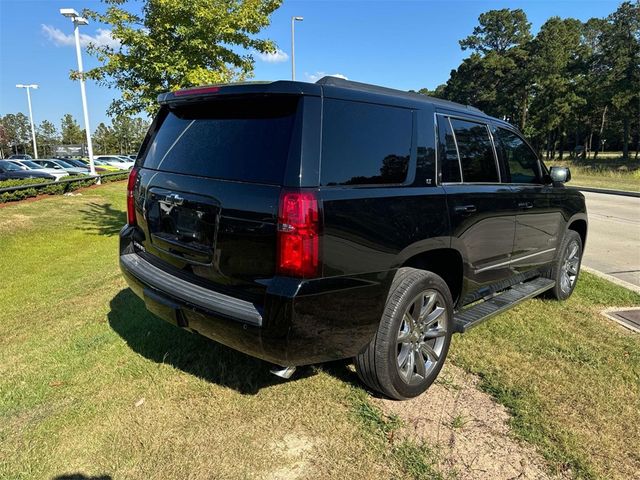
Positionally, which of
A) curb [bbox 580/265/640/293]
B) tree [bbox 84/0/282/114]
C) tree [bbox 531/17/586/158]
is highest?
tree [bbox 531/17/586/158]

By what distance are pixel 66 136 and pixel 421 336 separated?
9021 centimetres

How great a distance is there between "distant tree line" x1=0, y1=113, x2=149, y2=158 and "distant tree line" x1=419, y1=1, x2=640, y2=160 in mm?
54615

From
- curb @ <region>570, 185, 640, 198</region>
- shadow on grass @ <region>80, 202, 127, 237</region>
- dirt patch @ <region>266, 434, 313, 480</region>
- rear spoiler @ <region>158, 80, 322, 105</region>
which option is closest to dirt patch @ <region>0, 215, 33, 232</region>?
shadow on grass @ <region>80, 202, 127, 237</region>

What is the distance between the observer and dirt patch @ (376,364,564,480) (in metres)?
2.40

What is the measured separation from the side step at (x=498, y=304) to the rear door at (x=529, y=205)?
7.8 inches

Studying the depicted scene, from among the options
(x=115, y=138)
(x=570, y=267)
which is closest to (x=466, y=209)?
(x=570, y=267)

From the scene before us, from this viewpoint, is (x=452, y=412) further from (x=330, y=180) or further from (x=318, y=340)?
(x=330, y=180)

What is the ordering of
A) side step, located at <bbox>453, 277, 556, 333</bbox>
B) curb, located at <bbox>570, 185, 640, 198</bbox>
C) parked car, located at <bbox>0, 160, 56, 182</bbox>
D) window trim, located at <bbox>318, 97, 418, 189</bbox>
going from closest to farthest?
window trim, located at <bbox>318, 97, 418, 189</bbox>, side step, located at <bbox>453, 277, 556, 333</bbox>, curb, located at <bbox>570, 185, 640, 198</bbox>, parked car, located at <bbox>0, 160, 56, 182</bbox>

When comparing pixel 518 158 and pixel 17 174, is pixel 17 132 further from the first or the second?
pixel 518 158

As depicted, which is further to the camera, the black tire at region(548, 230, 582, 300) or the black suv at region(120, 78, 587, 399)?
the black tire at region(548, 230, 582, 300)

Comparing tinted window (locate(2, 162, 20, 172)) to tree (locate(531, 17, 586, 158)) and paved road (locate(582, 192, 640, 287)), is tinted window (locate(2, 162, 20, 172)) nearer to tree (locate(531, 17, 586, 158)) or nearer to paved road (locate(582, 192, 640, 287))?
paved road (locate(582, 192, 640, 287))

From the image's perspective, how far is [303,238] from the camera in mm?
2279

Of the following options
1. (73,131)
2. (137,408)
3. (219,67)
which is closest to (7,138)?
(73,131)

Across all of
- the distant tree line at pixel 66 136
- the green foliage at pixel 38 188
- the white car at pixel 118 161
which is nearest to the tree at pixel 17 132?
the distant tree line at pixel 66 136
